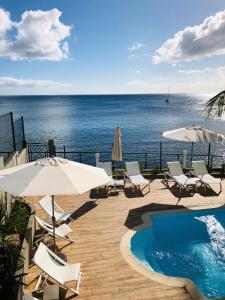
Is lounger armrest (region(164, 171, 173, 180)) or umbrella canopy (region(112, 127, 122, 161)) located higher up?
umbrella canopy (region(112, 127, 122, 161))

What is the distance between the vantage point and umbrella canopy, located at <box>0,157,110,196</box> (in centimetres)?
554

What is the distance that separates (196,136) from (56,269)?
27.0 feet

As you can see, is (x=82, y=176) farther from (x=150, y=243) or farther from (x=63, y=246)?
(x=150, y=243)

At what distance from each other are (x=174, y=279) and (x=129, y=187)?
6069 millimetres

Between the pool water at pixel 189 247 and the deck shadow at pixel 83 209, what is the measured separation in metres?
2.17

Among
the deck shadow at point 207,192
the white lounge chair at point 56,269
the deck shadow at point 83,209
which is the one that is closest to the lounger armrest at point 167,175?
the deck shadow at point 207,192

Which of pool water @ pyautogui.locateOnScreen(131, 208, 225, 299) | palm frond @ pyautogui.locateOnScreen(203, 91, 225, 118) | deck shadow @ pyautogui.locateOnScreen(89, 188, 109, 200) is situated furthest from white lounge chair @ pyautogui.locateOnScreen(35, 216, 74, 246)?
palm frond @ pyautogui.locateOnScreen(203, 91, 225, 118)

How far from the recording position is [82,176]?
6156mm

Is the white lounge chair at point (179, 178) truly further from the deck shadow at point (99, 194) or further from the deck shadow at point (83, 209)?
the deck shadow at point (83, 209)

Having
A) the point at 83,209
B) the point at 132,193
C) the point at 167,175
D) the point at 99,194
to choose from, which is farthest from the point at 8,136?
the point at 167,175

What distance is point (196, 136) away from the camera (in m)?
12.0

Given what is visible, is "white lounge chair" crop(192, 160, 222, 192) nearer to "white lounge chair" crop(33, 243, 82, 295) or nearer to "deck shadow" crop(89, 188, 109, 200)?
"deck shadow" crop(89, 188, 109, 200)

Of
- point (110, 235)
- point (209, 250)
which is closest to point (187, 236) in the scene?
point (209, 250)

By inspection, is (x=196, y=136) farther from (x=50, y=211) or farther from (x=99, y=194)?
(x=50, y=211)
